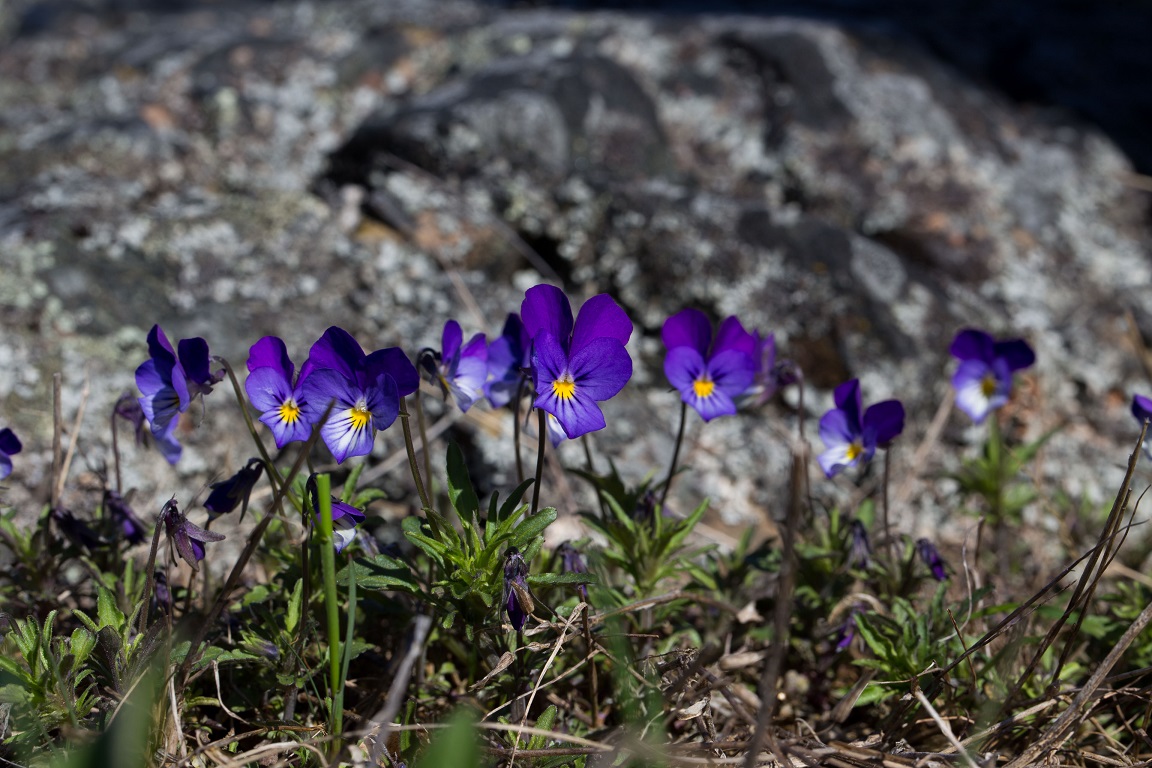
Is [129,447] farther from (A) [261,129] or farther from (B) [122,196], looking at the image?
(A) [261,129]

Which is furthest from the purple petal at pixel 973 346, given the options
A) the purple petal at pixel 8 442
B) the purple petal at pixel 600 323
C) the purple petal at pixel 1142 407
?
the purple petal at pixel 8 442

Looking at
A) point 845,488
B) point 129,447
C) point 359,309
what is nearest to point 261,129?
point 359,309

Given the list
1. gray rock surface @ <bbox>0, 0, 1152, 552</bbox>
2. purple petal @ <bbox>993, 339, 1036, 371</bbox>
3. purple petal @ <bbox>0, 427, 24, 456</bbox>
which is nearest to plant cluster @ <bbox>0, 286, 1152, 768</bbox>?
purple petal @ <bbox>0, 427, 24, 456</bbox>

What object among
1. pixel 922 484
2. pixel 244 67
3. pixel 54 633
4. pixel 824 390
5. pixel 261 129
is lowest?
pixel 922 484

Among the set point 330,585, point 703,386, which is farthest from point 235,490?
point 703,386

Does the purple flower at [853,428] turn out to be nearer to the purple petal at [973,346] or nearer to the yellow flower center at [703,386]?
the yellow flower center at [703,386]

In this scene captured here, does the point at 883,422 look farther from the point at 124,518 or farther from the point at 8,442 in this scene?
the point at 8,442

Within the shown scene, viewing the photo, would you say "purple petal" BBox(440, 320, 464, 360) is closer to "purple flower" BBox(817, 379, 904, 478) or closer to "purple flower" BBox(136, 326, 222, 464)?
"purple flower" BBox(136, 326, 222, 464)
